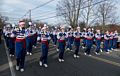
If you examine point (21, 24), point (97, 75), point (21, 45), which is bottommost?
point (97, 75)

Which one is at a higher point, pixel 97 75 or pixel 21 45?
pixel 21 45

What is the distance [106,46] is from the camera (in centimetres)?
2595

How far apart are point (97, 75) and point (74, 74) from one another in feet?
3.28

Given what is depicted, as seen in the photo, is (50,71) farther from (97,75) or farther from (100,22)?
(100,22)

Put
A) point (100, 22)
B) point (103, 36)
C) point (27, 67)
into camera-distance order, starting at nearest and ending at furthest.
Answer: point (27, 67) → point (103, 36) → point (100, 22)

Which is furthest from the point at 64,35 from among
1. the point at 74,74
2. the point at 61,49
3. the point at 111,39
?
the point at 111,39

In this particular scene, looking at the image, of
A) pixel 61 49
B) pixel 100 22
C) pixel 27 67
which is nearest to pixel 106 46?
pixel 61 49

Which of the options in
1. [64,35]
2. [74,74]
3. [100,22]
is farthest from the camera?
[100,22]

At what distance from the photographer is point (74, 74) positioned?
1204 cm

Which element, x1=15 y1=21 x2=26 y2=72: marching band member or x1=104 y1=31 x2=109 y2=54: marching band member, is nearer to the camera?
x1=15 y1=21 x2=26 y2=72: marching band member

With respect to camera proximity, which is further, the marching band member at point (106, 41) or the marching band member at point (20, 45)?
the marching band member at point (106, 41)

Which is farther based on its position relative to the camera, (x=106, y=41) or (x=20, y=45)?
(x=106, y=41)

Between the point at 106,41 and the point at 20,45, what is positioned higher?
the point at 20,45

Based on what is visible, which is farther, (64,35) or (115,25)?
(115,25)
